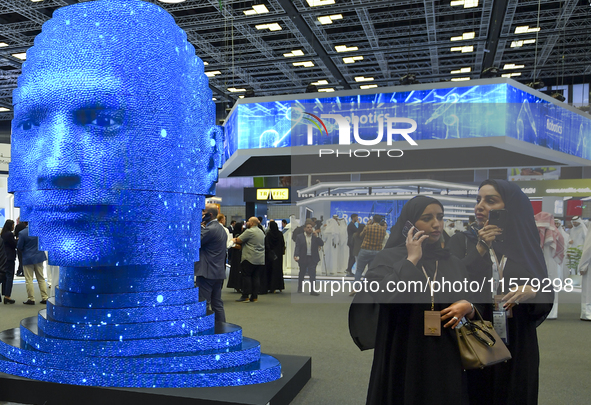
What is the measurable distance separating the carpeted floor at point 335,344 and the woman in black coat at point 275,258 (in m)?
1.09

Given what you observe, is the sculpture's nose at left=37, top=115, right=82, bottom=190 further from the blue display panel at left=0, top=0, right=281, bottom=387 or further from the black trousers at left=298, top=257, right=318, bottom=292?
the black trousers at left=298, top=257, right=318, bottom=292

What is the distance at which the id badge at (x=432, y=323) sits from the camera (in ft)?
7.02

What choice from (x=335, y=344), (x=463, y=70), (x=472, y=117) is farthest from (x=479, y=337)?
(x=463, y=70)

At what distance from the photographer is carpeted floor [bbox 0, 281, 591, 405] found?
13.1 feet

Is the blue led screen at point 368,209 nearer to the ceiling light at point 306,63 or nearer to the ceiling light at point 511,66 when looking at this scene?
the ceiling light at point 306,63

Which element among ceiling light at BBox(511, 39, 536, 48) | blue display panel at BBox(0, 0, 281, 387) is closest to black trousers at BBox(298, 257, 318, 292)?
blue display panel at BBox(0, 0, 281, 387)

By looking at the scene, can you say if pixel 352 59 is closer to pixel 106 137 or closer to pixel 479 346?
pixel 106 137

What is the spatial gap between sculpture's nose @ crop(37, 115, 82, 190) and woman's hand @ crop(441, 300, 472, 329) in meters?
2.17

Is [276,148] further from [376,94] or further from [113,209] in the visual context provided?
[113,209]

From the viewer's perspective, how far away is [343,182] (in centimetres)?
245

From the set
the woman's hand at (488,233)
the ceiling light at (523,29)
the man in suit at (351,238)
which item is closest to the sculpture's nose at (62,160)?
the man in suit at (351,238)

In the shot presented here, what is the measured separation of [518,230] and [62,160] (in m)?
2.50

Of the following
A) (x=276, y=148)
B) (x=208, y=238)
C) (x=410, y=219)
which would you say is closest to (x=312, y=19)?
(x=276, y=148)

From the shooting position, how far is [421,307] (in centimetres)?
220
